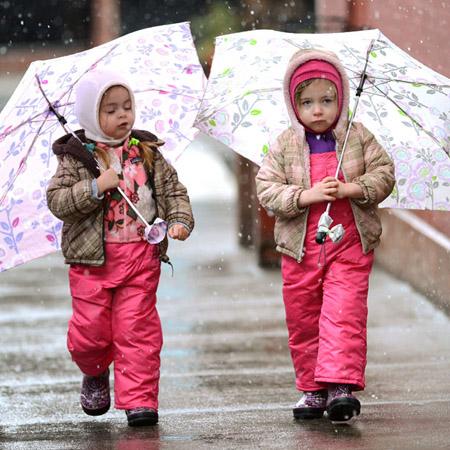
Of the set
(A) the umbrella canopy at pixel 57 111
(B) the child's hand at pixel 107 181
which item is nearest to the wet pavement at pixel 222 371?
(A) the umbrella canopy at pixel 57 111

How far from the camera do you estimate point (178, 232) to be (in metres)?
6.89

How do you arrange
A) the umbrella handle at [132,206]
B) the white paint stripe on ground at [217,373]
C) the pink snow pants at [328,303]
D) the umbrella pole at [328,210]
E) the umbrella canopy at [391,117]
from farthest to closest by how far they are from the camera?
the white paint stripe on ground at [217,373], the umbrella canopy at [391,117], the umbrella handle at [132,206], the pink snow pants at [328,303], the umbrella pole at [328,210]

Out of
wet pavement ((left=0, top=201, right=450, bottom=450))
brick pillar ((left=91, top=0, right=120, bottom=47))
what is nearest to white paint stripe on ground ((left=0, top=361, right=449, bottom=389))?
wet pavement ((left=0, top=201, right=450, bottom=450))

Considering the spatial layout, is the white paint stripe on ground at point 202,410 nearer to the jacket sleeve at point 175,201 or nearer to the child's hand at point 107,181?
the jacket sleeve at point 175,201

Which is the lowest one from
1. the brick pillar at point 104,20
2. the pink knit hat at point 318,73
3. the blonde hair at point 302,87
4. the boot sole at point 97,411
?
the brick pillar at point 104,20

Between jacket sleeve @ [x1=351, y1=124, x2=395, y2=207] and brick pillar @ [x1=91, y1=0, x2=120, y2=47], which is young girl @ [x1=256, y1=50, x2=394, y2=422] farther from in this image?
brick pillar @ [x1=91, y1=0, x2=120, y2=47]

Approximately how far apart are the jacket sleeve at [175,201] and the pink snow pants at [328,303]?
49cm

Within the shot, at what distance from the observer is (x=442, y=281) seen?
11.1 metres

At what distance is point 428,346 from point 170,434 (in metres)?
3.25

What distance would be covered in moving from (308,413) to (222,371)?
6.48 ft

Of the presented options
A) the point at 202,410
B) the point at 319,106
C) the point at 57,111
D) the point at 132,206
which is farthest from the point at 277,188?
the point at 202,410

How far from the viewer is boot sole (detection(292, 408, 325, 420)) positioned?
7.09 m

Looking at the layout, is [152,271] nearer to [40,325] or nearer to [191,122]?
[191,122]

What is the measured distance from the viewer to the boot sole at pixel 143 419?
6988 mm
